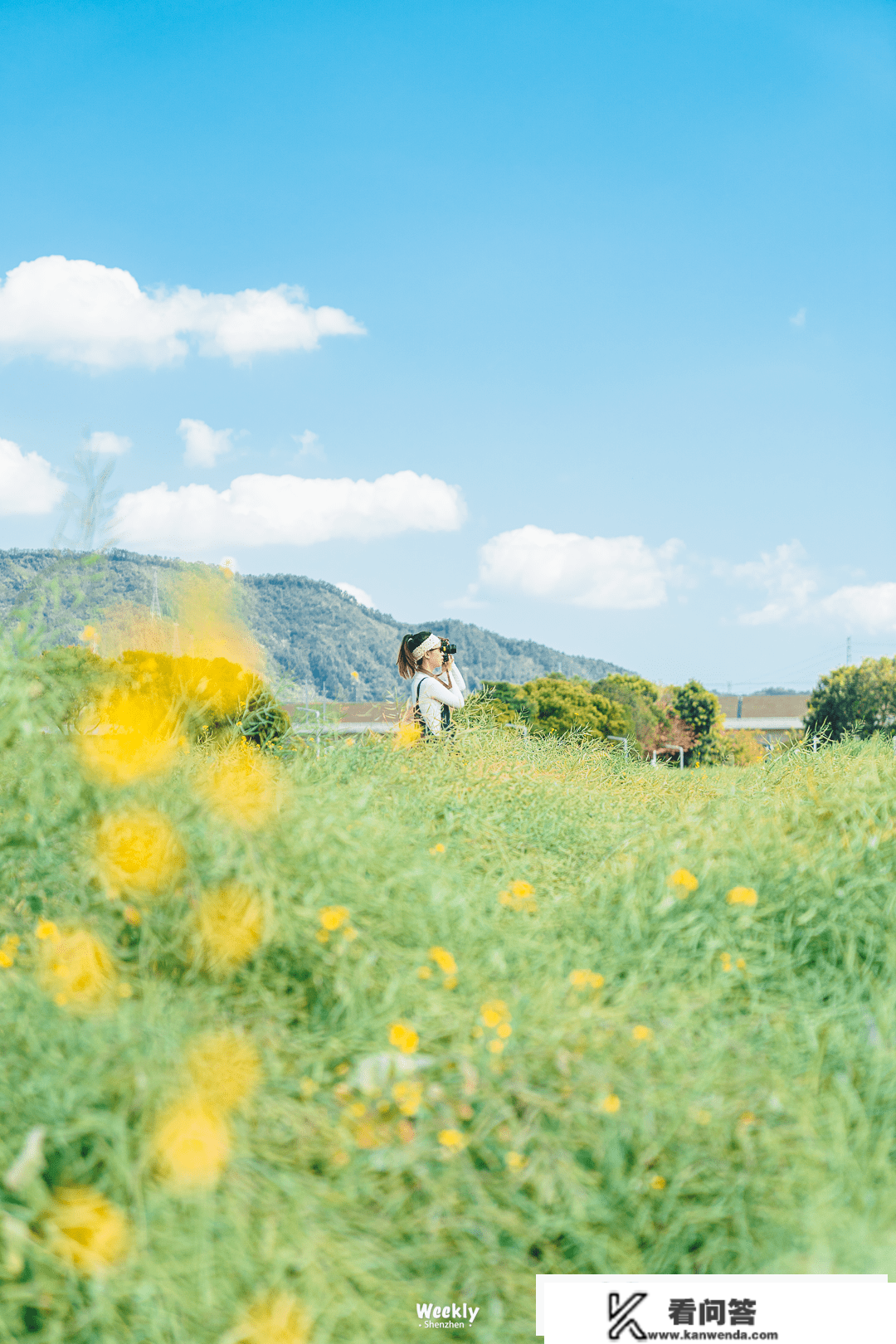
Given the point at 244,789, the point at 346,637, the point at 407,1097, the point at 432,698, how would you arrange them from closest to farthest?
the point at 407,1097 → the point at 244,789 → the point at 432,698 → the point at 346,637

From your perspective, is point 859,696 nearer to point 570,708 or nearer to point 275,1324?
point 570,708

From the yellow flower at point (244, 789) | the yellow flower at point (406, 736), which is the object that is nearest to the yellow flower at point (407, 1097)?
the yellow flower at point (244, 789)

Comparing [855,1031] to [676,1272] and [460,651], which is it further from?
[460,651]

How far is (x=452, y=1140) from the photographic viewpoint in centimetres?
187

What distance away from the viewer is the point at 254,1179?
5.97 ft

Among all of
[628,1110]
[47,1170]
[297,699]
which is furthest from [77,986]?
[297,699]

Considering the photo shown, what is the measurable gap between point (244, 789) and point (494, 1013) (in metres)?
1.36

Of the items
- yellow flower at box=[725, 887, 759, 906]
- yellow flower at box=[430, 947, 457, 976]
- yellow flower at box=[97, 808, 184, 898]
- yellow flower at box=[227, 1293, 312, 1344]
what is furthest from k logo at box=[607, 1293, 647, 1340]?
yellow flower at box=[97, 808, 184, 898]

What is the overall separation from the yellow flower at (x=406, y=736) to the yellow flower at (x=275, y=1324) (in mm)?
3440

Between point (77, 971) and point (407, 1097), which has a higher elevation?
point (77, 971)

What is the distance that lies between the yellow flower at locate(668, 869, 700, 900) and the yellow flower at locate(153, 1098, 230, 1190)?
1.66 metres

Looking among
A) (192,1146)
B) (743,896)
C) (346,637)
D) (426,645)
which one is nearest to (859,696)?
(426,645)

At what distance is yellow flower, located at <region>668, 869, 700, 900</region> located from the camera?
287 centimetres

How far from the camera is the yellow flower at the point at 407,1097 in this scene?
1.94 m
